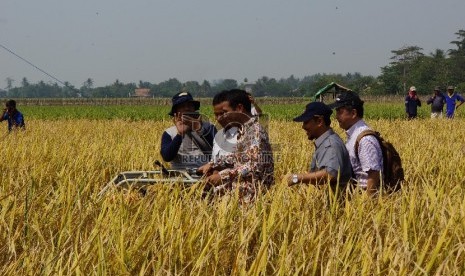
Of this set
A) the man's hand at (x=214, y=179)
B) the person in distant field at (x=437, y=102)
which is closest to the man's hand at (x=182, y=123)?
the man's hand at (x=214, y=179)

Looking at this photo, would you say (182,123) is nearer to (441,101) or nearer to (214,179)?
(214,179)

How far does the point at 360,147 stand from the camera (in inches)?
155

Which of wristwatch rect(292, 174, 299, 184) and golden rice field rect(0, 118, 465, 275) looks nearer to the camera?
golden rice field rect(0, 118, 465, 275)

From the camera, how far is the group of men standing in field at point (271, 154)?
3.67 m

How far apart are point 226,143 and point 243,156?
0.31 m

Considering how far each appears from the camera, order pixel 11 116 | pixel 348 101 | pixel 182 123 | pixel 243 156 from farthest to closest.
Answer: pixel 11 116 < pixel 182 123 < pixel 348 101 < pixel 243 156

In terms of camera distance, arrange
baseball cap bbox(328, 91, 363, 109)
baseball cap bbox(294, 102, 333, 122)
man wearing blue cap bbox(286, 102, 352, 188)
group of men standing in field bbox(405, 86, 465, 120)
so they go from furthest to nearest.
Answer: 1. group of men standing in field bbox(405, 86, 465, 120)
2. baseball cap bbox(328, 91, 363, 109)
3. baseball cap bbox(294, 102, 333, 122)
4. man wearing blue cap bbox(286, 102, 352, 188)

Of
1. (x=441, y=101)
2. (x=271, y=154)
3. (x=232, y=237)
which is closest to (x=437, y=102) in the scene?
(x=441, y=101)

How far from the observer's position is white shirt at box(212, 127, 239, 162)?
384 centimetres

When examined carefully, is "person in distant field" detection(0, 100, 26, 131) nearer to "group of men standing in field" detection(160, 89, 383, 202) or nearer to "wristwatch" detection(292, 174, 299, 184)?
"group of men standing in field" detection(160, 89, 383, 202)

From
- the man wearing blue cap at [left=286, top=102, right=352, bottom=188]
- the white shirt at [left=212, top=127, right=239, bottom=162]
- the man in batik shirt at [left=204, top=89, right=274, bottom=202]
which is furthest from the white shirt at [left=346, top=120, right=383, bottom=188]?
the white shirt at [left=212, top=127, right=239, bottom=162]

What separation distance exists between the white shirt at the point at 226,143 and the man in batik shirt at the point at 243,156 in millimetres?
46

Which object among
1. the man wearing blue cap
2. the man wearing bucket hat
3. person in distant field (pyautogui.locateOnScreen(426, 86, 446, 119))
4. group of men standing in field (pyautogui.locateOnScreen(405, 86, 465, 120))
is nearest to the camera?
the man wearing blue cap

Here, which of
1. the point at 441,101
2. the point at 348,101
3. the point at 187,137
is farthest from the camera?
the point at 441,101
